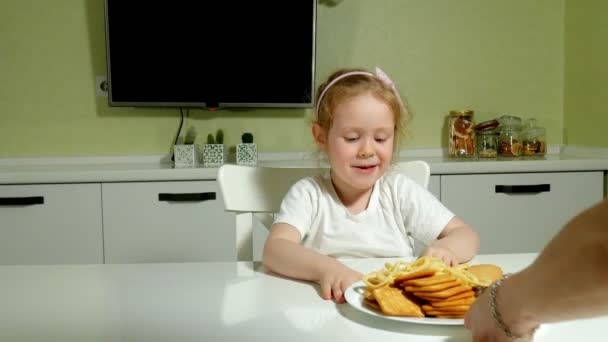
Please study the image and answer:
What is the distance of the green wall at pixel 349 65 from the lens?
276 centimetres

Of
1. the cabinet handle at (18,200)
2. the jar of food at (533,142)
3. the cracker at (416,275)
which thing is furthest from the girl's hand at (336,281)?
the jar of food at (533,142)

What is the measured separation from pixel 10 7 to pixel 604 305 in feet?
9.63

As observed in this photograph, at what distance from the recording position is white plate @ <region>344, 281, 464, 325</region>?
692 millimetres

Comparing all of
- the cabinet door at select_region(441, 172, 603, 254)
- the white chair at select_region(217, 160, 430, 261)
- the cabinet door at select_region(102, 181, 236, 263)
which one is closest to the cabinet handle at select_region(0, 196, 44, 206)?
the cabinet door at select_region(102, 181, 236, 263)

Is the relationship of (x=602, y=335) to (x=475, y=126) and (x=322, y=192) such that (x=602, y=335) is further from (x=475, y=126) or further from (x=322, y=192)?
(x=475, y=126)

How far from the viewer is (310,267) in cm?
94

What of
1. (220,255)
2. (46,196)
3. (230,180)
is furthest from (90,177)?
(230,180)

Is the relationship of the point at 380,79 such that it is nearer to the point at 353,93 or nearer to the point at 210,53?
the point at 353,93

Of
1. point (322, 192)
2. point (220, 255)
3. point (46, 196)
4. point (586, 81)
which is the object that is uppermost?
point (586, 81)

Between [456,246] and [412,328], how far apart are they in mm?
444

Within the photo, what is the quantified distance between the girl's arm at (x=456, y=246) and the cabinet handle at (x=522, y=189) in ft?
4.15

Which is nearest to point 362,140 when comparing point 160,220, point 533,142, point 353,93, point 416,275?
point 353,93

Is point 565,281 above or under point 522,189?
above

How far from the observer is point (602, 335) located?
0.68m
